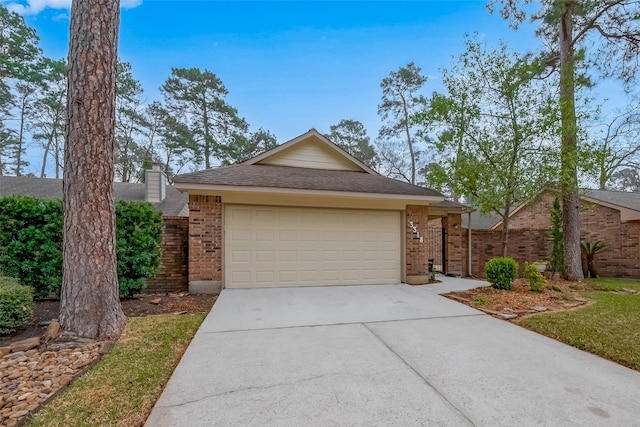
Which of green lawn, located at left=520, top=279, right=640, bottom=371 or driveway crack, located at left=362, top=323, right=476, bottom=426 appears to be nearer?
driveway crack, located at left=362, top=323, right=476, bottom=426

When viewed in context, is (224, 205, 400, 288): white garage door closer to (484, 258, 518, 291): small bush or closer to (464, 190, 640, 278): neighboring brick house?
(484, 258, 518, 291): small bush

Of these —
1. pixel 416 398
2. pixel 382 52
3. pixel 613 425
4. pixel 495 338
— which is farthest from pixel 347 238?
pixel 382 52

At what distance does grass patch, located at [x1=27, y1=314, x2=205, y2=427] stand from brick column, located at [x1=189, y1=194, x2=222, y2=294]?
256 centimetres

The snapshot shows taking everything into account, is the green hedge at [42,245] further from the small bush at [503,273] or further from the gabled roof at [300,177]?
the small bush at [503,273]

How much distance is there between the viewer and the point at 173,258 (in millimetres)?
7043

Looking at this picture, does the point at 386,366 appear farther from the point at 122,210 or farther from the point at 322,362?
the point at 122,210

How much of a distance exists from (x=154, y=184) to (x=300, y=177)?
9463 millimetres

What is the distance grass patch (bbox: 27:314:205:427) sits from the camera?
2246 mm

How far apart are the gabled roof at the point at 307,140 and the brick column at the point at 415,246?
210 centimetres

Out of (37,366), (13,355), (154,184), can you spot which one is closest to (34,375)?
(37,366)

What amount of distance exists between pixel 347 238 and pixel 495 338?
166 inches

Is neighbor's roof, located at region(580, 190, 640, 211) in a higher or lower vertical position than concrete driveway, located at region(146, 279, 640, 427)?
higher

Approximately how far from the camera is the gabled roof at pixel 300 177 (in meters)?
6.77

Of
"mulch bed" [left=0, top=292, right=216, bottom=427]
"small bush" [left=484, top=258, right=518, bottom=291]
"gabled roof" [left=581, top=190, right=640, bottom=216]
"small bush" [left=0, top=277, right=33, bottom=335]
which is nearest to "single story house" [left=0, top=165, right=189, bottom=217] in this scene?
"small bush" [left=0, top=277, right=33, bottom=335]
